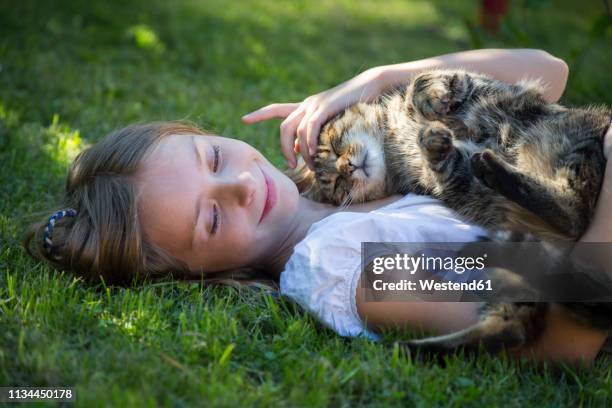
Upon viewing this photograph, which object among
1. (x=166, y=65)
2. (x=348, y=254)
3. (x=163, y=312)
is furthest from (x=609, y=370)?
(x=166, y=65)

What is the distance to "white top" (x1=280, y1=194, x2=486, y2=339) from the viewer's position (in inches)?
90.7

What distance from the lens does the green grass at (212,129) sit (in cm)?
193

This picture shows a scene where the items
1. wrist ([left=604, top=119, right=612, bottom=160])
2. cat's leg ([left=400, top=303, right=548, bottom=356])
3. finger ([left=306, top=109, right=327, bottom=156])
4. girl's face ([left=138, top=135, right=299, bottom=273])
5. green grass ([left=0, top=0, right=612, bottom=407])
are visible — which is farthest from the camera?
finger ([left=306, top=109, right=327, bottom=156])

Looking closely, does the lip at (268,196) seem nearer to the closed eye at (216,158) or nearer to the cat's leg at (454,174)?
the closed eye at (216,158)

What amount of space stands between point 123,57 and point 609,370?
4.91 m

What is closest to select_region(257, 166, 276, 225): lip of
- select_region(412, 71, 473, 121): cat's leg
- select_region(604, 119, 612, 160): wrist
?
select_region(412, 71, 473, 121): cat's leg

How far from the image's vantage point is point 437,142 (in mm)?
2664

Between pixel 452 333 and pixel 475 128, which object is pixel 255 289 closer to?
pixel 452 333

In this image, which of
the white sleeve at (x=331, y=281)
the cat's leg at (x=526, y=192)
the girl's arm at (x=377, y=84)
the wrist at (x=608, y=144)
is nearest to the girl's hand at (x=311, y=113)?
the girl's arm at (x=377, y=84)

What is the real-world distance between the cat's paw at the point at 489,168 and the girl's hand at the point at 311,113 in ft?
2.76

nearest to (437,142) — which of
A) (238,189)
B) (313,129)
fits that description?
(313,129)

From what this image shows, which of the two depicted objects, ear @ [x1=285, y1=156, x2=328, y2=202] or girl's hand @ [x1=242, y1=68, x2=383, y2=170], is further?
ear @ [x1=285, y1=156, x2=328, y2=202]

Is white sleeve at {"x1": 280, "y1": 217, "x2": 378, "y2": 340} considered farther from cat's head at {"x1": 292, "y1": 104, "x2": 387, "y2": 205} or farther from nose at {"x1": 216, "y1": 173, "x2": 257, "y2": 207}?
cat's head at {"x1": 292, "y1": 104, "x2": 387, "y2": 205}

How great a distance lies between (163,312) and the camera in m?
2.35
